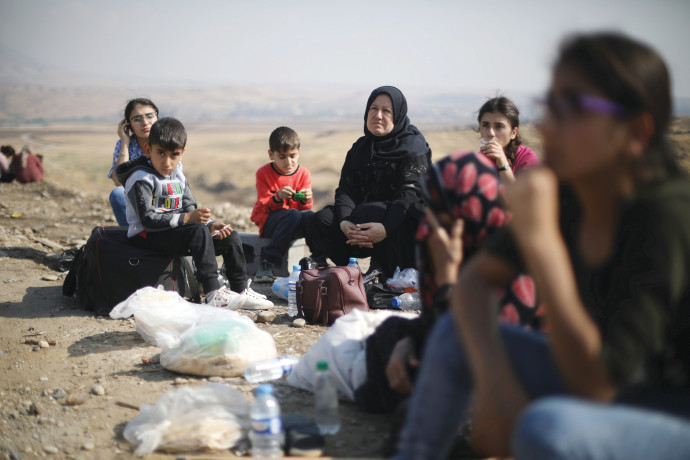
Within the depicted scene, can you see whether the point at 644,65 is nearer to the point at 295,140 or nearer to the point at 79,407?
the point at 79,407

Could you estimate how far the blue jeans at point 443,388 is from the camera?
1.81 meters

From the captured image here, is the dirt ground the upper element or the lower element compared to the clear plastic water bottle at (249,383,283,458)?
lower

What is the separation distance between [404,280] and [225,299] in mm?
1579

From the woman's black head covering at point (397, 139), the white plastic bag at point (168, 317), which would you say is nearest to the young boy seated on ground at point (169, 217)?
the white plastic bag at point (168, 317)

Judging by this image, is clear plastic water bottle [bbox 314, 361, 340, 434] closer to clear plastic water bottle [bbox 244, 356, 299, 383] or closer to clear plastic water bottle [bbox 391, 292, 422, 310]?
clear plastic water bottle [bbox 244, 356, 299, 383]

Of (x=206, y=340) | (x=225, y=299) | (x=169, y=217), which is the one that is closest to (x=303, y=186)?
(x=169, y=217)

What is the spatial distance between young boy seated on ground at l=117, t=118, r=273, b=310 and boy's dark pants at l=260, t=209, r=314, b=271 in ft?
3.06

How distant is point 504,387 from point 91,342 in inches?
132

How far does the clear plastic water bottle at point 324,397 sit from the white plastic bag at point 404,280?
2431 mm

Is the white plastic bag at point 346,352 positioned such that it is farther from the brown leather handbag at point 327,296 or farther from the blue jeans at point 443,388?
the brown leather handbag at point 327,296

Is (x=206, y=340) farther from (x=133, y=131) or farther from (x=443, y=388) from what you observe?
(x=133, y=131)

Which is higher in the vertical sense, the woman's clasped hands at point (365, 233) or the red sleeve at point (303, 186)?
the red sleeve at point (303, 186)

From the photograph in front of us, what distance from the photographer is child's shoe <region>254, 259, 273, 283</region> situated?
20.4 feet

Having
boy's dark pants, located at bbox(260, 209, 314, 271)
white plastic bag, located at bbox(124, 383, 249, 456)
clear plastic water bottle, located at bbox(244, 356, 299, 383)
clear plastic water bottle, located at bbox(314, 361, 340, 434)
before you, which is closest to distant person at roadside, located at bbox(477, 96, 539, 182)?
boy's dark pants, located at bbox(260, 209, 314, 271)
